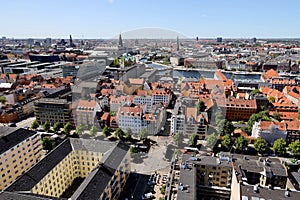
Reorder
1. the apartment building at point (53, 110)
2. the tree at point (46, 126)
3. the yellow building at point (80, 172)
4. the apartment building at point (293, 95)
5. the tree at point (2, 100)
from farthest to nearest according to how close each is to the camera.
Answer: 1. the apartment building at point (293, 95)
2. the tree at point (2, 100)
3. the apartment building at point (53, 110)
4. the tree at point (46, 126)
5. the yellow building at point (80, 172)

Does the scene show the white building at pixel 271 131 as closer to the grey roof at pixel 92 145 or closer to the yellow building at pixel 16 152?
the grey roof at pixel 92 145

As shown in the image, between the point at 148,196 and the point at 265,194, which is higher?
the point at 265,194

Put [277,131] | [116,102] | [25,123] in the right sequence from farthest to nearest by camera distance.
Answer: [25,123] < [116,102] < [277,131]

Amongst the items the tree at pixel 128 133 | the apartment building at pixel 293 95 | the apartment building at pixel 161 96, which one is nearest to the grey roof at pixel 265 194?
the tree at pixel 128 133

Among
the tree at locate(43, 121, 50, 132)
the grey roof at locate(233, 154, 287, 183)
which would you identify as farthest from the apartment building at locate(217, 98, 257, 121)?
the tree at locate(43, 121, 50, 132)

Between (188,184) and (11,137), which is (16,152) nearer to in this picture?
(11,137)

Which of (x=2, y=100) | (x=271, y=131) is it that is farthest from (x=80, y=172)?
(x=2, y=100)

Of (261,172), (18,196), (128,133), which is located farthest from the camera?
(128,133)
